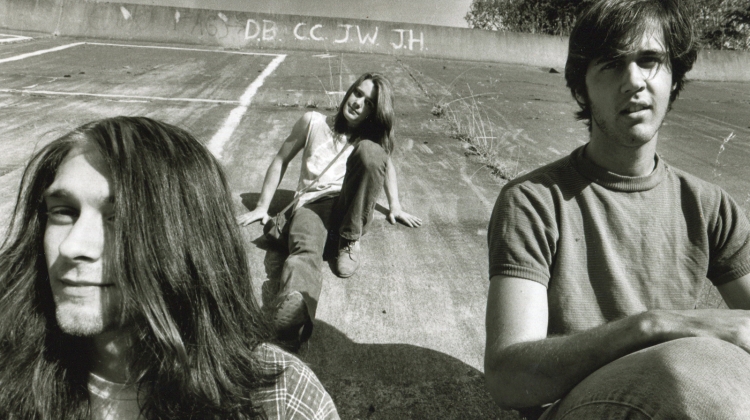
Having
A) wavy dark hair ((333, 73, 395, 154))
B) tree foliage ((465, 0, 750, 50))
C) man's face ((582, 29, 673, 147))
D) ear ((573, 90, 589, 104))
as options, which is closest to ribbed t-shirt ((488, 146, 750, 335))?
man's face ((582, 29, 673, 147))

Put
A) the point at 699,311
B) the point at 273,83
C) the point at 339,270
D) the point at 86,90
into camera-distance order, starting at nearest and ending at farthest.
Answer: the point at 699,311 → the point at 339,270 → the point at 86,90 → the point at 273,83

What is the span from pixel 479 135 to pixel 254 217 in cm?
350

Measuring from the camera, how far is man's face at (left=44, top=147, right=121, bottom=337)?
1.32 m

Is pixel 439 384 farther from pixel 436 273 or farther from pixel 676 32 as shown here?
pixel 676 32

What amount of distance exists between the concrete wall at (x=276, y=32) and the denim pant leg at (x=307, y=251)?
1077 cm

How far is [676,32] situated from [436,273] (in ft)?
6.76

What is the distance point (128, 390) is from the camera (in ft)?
4.71

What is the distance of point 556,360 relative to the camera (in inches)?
62.1

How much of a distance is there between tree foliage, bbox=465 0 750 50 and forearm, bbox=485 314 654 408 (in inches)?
483

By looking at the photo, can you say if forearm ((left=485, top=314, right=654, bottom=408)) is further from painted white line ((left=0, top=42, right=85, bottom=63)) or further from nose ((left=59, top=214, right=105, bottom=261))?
painted white line ((left=0, top=42, right=85, bottom=63))

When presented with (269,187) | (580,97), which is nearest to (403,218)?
(269,187)

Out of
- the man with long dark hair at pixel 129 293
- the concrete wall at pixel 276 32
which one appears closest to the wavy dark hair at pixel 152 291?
the man with long dark hair at pixel 129 293

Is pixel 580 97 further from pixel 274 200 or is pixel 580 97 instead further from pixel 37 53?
pixel 37 53

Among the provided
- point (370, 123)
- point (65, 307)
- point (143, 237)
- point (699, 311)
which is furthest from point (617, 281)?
point (370, 123)
